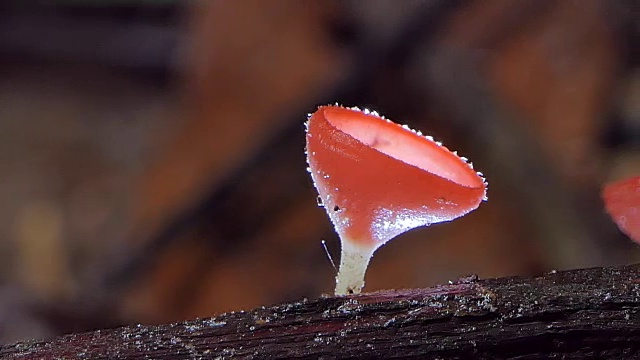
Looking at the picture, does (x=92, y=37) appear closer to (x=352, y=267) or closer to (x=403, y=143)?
(x=403, y=143)

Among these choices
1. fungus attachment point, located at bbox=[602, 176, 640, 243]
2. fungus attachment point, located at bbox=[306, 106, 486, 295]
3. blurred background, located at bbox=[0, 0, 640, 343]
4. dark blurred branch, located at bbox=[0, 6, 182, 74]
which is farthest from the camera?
dark blurred branch, located at bbox=[0, 6, 182, 74]

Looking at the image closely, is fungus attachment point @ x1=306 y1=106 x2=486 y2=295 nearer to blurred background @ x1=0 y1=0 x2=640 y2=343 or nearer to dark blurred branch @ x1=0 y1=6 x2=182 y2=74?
blurred background @ x1=0 y1=0 x2=640 y2=343

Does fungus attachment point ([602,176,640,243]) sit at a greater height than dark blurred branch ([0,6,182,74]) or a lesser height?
lesser

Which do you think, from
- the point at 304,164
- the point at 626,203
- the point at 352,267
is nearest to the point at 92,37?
the point at 304,164

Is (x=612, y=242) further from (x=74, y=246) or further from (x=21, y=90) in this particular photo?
(x=21, y=90)

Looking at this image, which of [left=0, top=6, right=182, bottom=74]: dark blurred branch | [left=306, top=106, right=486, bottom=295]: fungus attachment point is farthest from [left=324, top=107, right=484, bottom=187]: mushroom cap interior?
[left=0, top=6, right=182, bottom=74]: dark blurred branch

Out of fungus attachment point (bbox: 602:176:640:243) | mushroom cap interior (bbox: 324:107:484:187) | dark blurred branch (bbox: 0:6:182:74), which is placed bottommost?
fungus attachment point (bbox: 602:176:640:243)

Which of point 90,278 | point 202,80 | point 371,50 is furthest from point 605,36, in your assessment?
point 90,278

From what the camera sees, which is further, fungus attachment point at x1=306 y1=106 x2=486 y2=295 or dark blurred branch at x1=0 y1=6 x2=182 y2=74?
dark blurred branch at x1=0 y1=6 x2=182 y2=74
